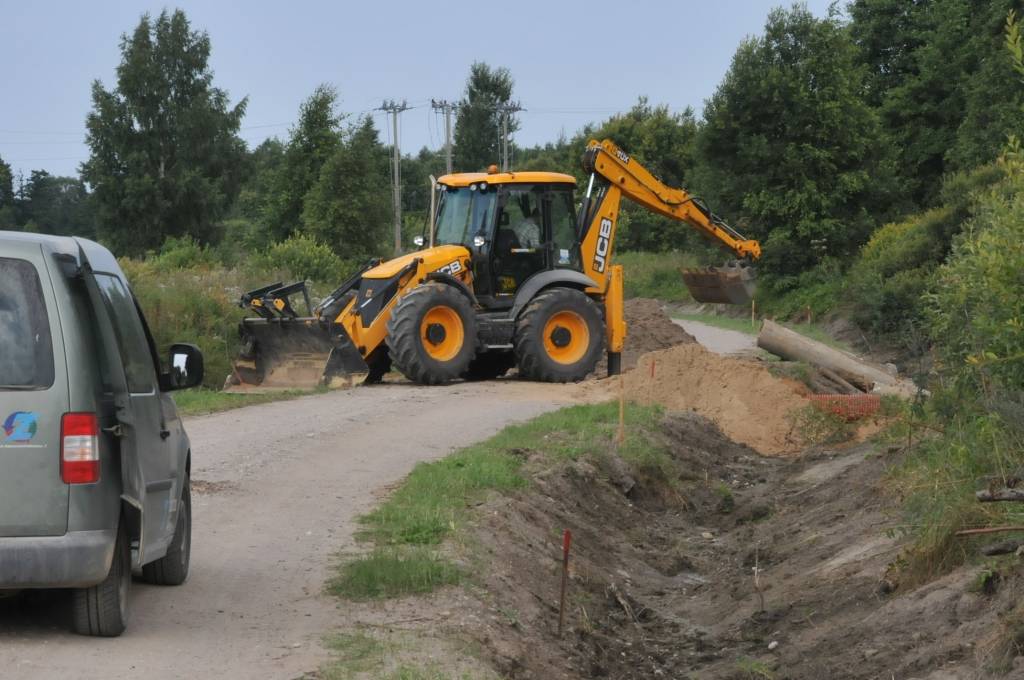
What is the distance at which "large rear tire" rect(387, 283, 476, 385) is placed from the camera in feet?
72.1

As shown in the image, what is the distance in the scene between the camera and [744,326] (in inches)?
1629

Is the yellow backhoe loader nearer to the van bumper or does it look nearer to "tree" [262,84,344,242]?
the van bumper

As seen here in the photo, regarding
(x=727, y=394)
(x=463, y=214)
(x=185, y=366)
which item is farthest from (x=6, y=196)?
(x=185, y=366)

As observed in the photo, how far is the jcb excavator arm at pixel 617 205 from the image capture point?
25.2 meters

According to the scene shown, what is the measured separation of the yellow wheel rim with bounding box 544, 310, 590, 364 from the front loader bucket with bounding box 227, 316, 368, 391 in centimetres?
359

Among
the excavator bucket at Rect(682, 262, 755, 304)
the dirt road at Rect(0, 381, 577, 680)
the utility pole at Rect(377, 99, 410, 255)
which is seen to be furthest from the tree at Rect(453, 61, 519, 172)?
the dirt road at Rect(0, 381, 577, 680)

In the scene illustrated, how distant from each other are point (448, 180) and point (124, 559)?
17255 mm

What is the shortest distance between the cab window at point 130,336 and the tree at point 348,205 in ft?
141

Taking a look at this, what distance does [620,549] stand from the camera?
45.4ft

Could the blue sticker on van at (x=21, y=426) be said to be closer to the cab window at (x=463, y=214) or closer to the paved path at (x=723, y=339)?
the cab window at (x=463, y=214)

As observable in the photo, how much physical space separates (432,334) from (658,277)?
3626 centimetres

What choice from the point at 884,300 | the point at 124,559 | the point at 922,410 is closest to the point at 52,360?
the point at 124,559

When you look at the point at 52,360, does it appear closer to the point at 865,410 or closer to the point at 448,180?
the point at 865,410

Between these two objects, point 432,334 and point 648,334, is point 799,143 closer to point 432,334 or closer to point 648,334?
point 648,334
